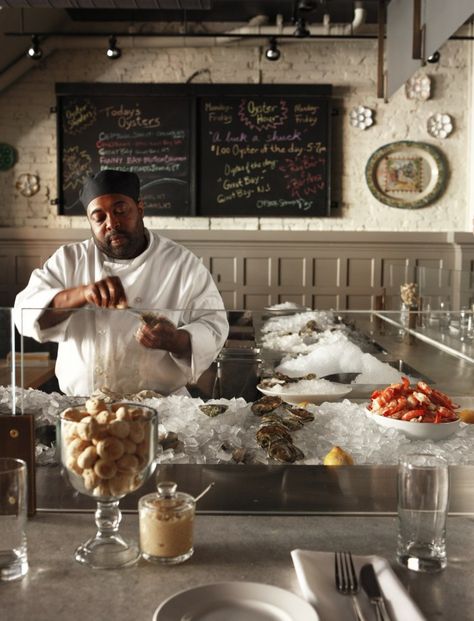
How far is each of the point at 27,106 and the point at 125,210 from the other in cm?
458

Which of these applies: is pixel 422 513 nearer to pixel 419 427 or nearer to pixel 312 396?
pixel 419 427

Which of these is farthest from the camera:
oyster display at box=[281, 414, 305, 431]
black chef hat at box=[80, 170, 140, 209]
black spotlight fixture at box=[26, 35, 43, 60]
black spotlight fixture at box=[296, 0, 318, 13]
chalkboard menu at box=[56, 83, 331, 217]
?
chalkboard menu at box=[56, 83, 331, 217]

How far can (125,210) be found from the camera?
8.46 feet

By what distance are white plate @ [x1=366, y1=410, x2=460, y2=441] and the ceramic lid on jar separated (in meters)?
0.54

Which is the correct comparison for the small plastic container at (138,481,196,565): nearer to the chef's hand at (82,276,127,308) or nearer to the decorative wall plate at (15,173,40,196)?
the chef's hand at (82,276,127,308)

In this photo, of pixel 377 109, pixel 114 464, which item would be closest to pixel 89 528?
pixel 114 464

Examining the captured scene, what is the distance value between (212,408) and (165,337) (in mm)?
166

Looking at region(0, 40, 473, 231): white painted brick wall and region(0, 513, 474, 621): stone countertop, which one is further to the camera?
region(0, 40, 473, 231): white painted brick wall

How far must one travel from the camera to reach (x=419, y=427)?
1434 millimetres

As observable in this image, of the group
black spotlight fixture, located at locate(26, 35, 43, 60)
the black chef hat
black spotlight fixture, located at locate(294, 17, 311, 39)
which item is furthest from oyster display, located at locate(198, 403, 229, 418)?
black spotlight fixture, located at locate(26, 35, 43, 60)

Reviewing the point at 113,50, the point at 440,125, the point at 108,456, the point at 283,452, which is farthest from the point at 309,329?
the point at 440,125

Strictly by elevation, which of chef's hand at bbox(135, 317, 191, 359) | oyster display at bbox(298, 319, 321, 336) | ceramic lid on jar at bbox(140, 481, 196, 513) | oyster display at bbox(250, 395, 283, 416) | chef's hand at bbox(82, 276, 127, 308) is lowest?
ceramic lid on jar at bbox(140, 481, 196, 513)

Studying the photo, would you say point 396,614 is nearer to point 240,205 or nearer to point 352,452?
point 352,452

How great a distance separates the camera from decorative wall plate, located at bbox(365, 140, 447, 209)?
6621 mm
